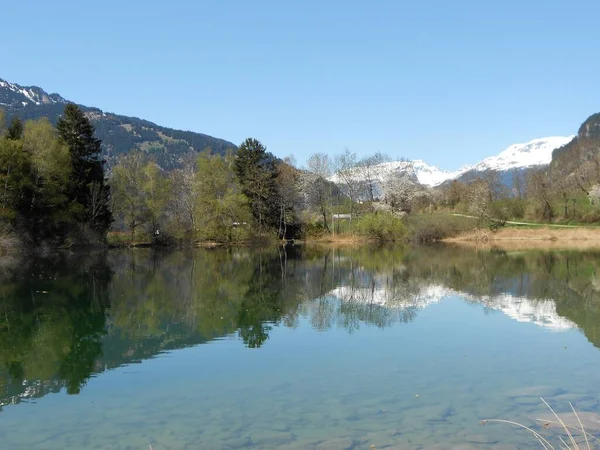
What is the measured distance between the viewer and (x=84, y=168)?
50469 millimetres

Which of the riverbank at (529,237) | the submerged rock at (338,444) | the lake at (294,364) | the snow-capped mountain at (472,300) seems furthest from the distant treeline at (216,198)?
the submerged rock at (338,444)

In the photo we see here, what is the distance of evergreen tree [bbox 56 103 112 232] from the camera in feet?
162

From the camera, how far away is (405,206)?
2758 inches

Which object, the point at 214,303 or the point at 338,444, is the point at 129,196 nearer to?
the point at 214,303

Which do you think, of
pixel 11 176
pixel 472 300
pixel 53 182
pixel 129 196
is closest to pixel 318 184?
pixel 129 196

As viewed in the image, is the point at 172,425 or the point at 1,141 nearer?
the point at 172,425

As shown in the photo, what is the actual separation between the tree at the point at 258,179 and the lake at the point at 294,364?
122 ft

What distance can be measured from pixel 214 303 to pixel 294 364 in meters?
8.85

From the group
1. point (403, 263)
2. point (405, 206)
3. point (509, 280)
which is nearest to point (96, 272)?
point (403, 263)

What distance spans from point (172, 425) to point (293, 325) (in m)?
7.71

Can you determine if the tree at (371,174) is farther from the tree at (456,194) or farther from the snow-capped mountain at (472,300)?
the snow-capped mountain at (472,300)

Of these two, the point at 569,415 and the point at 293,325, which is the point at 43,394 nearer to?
the point at 293,325

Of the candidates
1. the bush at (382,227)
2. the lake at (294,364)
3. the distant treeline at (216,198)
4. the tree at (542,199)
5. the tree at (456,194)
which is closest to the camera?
the lake at (294,364)

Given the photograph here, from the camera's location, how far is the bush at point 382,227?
194 feet
